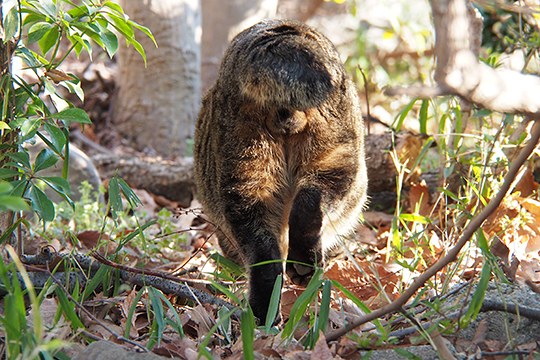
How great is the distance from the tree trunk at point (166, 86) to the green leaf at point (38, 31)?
14.6 feet

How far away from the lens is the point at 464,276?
3.52 meters

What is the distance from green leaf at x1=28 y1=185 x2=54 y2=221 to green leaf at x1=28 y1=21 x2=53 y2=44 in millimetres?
576

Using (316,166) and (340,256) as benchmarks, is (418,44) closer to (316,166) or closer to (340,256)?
(340,256)

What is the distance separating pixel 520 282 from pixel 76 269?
1.80m

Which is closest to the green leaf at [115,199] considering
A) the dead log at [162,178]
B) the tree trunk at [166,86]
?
the dead log at [162,178]

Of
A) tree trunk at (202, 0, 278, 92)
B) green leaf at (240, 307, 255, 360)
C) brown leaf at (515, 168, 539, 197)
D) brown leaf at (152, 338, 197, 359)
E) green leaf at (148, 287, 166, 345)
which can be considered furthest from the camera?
tree trunk at (202, 0, 278, 92)

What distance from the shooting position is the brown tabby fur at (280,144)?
3066 mm

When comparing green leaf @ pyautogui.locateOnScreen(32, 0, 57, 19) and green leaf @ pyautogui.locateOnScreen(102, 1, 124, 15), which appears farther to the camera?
green leaf @ pyautogui.locateOnScreen(102, 1, 124, 15)

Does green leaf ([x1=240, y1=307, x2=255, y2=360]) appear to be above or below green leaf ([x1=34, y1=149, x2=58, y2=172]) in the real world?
below

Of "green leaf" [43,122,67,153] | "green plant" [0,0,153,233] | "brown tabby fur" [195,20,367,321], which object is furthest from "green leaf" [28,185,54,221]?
"brown tabby fur" [195,20,367,321]

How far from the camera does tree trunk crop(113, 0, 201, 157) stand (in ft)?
24.5

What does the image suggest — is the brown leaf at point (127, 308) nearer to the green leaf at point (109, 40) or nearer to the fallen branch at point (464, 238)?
the fallen branch at point (464, 238)

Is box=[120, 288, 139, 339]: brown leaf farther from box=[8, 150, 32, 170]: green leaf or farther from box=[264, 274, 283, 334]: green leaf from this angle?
box=[8, 150, 32, 170]: green leaf

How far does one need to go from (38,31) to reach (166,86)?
4.67m
